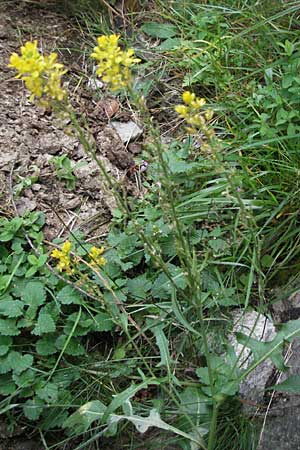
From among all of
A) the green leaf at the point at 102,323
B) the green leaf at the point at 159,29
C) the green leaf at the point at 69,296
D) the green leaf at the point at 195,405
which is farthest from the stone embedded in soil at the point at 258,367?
the green leaf at the point at 159,29

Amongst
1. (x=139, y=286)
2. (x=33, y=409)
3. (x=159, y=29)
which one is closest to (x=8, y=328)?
(x=33, y=409)

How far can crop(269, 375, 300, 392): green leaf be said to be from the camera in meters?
1.94

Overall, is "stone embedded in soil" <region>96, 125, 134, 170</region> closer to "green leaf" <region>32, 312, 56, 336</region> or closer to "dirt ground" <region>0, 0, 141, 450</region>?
"dirt ground" <region>0, 0, 141, 450</region>

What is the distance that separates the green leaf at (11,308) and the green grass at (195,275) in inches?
2.7

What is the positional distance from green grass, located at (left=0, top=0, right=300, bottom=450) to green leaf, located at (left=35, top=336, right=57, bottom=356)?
0.05 ft

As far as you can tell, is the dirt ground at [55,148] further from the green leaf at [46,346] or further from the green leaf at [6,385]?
the green leaf at [6,385]

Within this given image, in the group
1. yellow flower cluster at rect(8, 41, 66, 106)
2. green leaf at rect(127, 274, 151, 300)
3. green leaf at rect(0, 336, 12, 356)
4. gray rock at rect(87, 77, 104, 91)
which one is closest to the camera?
yellow flower cluster at rect(8, 41, 66, 106)

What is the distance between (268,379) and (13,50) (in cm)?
194

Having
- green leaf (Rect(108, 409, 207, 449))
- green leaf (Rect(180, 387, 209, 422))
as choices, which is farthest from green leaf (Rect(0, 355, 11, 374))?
green leaf (Rect(180, 387, 209, 422))

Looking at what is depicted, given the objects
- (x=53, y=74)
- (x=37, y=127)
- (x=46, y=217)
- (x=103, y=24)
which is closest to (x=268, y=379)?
(x=46, y=217)

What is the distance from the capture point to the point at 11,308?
2.29m

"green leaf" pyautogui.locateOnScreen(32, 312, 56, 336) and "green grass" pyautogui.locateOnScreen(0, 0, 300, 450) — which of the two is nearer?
"green grass" pyautogui.locateOnScreen(0, 0, 300, 450)

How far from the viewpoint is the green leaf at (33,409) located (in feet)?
7.16

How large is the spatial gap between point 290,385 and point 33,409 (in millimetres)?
827
